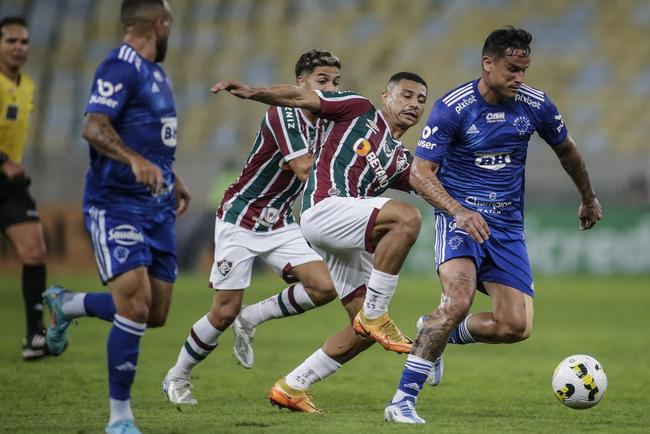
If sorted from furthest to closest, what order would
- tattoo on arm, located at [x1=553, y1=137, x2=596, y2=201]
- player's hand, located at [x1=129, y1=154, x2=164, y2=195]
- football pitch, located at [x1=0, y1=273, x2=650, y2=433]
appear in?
tattoo on arm, located at [x1=553, y1=137, x2=596, y2=201]
football pitch, located at [x1=0, y1=273, x2=650, y2=433]
player's hand, located at [x1=129, y1=154, x2=164, y2=195]

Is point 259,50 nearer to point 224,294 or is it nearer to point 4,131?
point 4,131

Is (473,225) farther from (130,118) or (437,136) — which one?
(130,118)

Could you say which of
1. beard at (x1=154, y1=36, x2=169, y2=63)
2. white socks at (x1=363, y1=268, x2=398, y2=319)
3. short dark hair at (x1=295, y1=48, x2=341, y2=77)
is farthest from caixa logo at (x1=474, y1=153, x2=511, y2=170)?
beard at (x1=154, y1=36, x2=169, y2=63)

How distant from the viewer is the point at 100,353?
35.2 feet

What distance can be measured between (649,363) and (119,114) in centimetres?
654

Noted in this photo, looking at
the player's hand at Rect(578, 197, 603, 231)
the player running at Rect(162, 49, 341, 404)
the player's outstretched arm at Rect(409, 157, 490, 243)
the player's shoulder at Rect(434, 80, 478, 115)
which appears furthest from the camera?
the player running at Rect(162, 49, 341, 404)

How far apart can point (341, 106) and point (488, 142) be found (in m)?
1.01

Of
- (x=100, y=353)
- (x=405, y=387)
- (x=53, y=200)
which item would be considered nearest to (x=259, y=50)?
(x=53, y=200)

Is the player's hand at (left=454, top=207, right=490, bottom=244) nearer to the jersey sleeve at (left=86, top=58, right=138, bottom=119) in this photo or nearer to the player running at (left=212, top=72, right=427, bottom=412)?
the player running at (left=212, top=72, right=427, bottom=412)

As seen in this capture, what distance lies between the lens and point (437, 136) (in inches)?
268

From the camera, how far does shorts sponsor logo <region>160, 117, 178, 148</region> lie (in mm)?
6004

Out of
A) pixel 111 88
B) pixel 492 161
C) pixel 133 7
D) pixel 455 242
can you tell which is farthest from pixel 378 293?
pixel 133 7

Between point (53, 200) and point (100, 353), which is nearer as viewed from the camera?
point (100, 353)

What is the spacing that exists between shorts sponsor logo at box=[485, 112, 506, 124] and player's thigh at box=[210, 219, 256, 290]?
202 cm
